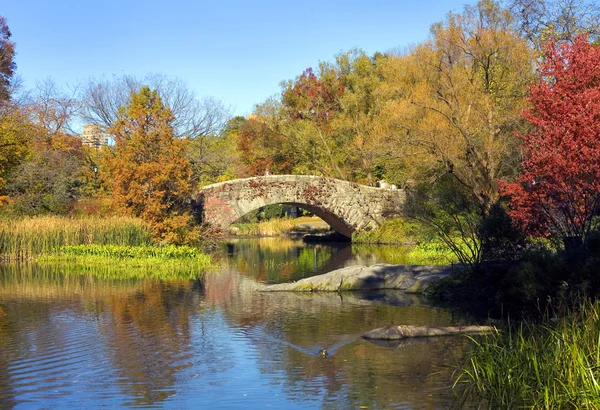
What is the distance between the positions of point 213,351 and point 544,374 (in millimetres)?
5039

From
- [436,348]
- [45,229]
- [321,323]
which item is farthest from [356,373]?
[45,229]

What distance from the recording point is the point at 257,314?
1353 cm

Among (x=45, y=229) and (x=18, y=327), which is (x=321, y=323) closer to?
(x=18, y=327)

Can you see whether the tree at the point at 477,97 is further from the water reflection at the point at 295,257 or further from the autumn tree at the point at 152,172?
the autumn tree at the point at 152,172

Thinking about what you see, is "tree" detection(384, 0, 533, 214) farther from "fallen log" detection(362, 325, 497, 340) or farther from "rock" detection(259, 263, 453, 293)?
"fallen log" detection(362, 325, 497, 340)

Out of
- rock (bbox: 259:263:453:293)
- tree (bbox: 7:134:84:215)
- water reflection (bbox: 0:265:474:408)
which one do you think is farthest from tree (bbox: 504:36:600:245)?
tree (bbox: 7:134:84:215)

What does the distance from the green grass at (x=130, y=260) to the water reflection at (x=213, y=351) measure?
13.0 feet

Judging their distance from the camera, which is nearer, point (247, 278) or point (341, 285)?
point (341, 285)

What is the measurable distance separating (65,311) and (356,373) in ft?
23.0

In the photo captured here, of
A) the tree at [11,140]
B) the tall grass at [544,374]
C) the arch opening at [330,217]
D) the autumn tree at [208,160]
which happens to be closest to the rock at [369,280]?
the tall grass at [544,374]

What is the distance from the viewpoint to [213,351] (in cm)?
1045

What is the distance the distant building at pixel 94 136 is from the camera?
124ft

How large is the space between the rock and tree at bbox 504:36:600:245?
7.89ft

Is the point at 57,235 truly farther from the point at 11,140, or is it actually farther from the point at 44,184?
the point at 11,140
